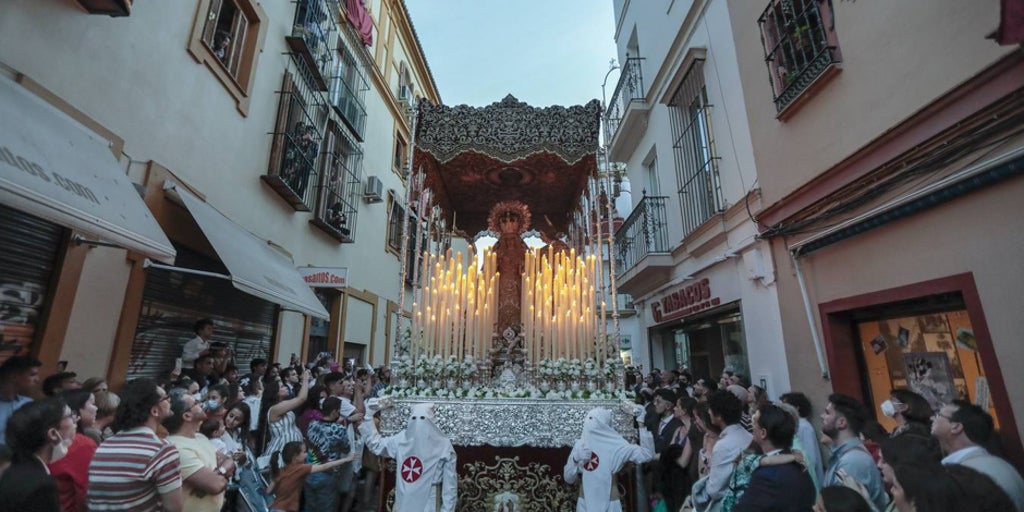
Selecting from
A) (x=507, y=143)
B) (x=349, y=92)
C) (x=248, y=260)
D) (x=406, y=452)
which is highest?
(x=349, y=92)

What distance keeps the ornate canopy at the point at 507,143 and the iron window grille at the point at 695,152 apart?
2.42 meters

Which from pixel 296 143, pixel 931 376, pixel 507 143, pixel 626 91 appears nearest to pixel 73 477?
pixel 507 143

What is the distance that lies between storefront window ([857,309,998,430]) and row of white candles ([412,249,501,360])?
3679 millimetres

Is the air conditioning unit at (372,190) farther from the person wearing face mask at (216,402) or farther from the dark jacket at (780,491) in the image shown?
the dark jacket at (780,491)

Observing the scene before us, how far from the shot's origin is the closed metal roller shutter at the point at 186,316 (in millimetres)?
5098

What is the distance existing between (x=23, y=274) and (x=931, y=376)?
7339mm

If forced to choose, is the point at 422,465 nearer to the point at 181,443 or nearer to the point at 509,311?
the point at 181,443

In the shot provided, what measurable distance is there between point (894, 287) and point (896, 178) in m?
0.90

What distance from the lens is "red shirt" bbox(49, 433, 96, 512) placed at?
222cm

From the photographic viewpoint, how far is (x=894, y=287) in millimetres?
3807

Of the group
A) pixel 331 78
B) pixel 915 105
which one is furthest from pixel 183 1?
pixel 915 105

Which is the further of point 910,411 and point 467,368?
point 467,368

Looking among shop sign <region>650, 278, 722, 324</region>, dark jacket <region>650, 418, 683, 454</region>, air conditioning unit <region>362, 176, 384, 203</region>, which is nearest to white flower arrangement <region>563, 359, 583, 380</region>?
dark jacket <region>650, 418, 683, 454</region>

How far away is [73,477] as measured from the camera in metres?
2.25
